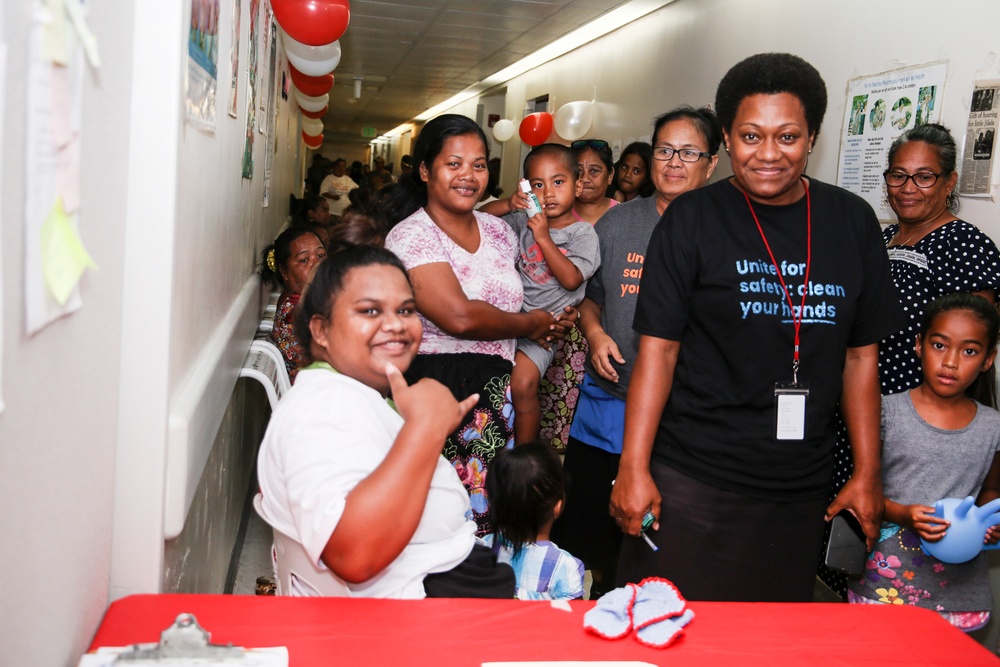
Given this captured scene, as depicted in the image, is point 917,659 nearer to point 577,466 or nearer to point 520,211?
point 577,466

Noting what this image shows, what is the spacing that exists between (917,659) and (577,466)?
155 centimetres

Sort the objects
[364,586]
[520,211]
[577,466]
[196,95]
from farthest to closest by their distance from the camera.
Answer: [520,211], [577,466], [196,95], [364,586]

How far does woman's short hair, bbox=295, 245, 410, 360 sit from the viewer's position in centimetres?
148

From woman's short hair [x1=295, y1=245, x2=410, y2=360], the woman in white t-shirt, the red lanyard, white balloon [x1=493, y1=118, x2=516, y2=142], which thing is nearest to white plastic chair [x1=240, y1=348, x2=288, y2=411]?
woman's short hair [x1=295, y1=245, x2=410, y2=360]

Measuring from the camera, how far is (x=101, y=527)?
1.19m

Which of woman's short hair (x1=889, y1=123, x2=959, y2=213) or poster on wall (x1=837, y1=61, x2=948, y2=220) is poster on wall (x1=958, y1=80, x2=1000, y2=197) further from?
woman's short hair (x1=889, y1=123, x2=959, y2=213)

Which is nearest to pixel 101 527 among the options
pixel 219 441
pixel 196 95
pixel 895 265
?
pixel 196 95

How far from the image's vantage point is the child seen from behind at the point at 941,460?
2.41 m

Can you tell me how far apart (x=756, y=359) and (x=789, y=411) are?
0.45 feet

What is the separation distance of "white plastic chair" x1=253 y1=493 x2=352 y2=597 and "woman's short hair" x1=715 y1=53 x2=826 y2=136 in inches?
50.0

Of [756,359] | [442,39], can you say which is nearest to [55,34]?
[756,359]

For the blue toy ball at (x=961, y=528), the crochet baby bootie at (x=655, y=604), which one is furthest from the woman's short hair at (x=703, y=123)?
the crochet baby bootie at (x=655, y=604)

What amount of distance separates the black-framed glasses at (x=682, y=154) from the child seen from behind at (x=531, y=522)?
1.00 metres

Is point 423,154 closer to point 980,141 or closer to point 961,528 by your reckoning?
point 961,528
